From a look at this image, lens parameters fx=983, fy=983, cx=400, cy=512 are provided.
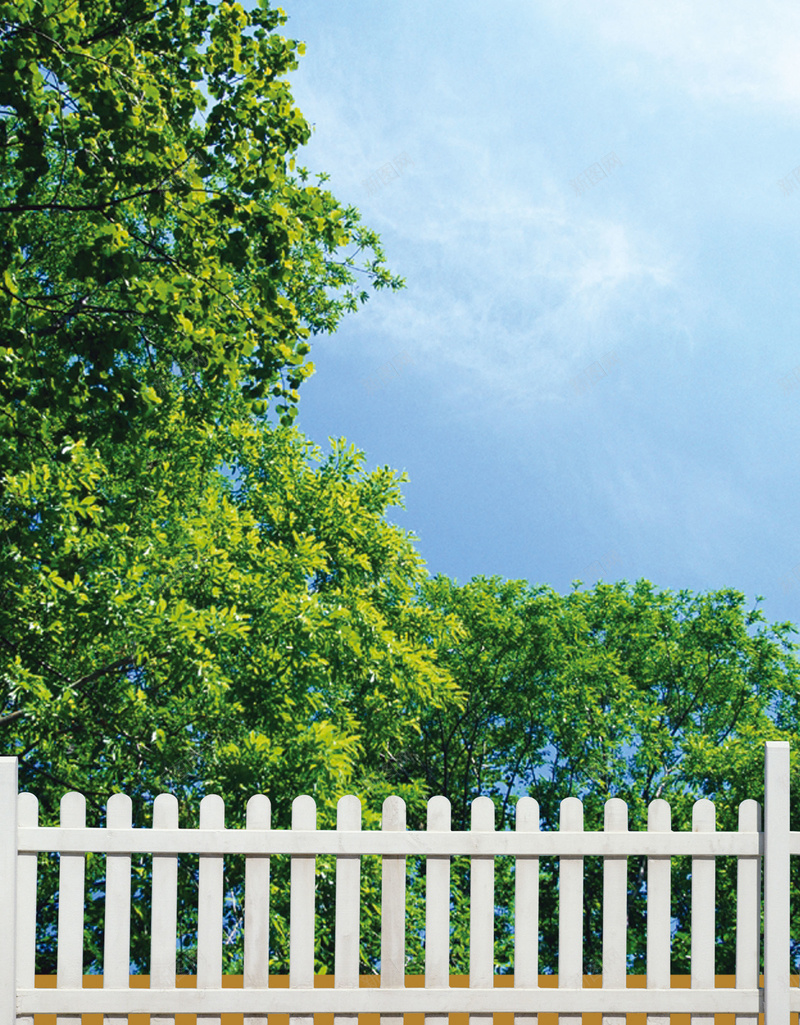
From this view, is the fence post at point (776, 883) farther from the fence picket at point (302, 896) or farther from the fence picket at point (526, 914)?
the fence picket at point (302, 896)

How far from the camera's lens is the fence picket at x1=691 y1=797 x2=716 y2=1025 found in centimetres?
570

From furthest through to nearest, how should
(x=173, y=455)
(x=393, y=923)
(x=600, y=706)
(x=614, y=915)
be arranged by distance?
1. (x=600, y=706)
2. (x=173, y=455)
3. (x=614, y=915)
4. (x=393, y=923)

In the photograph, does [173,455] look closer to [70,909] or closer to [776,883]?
[70,909]

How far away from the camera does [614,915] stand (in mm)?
5645

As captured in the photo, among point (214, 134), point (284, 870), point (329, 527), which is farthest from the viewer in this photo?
point (329, 527)

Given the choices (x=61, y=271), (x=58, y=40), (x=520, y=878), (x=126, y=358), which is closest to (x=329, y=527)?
(x=126, y=358)

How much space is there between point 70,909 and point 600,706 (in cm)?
1361

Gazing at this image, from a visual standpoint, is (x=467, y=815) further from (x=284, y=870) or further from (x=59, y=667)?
(x=59, y=667)

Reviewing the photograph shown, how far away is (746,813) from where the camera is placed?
19.1 ft

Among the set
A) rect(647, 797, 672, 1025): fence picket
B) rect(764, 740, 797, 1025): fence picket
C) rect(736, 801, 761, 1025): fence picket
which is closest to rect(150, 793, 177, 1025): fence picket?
rect(647, 797, 672, 1025): fence picket

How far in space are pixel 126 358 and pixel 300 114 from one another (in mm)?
7211

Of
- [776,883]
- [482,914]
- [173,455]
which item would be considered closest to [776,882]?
[776,883]

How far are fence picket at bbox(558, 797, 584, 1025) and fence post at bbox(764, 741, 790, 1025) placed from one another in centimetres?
112

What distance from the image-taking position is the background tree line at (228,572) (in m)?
8.00
